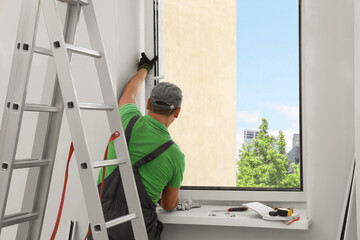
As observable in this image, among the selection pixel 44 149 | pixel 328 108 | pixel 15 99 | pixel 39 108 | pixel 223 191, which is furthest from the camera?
pixel 223 191

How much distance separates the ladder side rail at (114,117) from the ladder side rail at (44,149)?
3.1 inches

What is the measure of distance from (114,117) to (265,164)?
104cm

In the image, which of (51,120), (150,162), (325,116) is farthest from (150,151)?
(325,116)

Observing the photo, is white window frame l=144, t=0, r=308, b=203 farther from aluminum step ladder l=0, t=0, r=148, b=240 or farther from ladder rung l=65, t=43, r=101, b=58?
ladder rung l=65, t=43, r=101, b=58

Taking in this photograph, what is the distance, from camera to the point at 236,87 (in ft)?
8.94

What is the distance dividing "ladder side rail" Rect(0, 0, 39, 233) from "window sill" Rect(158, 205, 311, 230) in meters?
0.98

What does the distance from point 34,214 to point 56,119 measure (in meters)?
0.42

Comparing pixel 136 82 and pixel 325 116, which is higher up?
pixel 136 82

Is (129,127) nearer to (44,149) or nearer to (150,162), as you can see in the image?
(150,162)

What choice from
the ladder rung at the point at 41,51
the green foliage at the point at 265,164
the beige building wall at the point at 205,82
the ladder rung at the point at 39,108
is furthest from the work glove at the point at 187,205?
the ladder rung at the point at 41,51

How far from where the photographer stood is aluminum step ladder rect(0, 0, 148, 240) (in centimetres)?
176

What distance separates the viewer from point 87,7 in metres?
2.00

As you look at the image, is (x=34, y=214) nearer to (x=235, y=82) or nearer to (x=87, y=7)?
(x=87, y=7)

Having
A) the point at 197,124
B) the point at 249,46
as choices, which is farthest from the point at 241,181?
the point at 249,46
